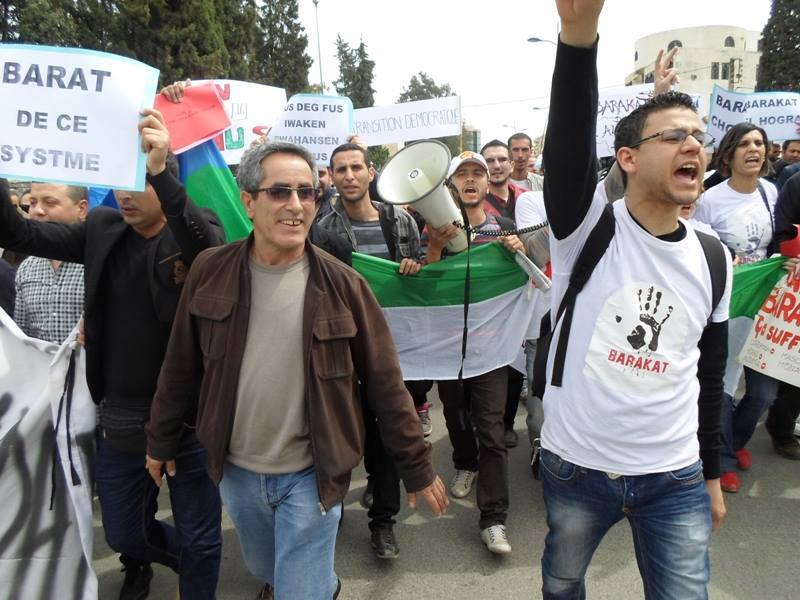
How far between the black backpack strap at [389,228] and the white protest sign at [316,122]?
7.45 ft

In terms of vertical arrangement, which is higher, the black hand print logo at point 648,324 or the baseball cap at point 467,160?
the baseball cap at point 467,160

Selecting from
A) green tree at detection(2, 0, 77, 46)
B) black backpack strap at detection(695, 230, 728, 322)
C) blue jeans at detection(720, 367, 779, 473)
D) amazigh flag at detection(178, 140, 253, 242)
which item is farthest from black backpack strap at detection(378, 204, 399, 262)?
green tree at detection(2, 0, 77, 46)

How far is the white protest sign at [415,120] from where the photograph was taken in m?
6.72

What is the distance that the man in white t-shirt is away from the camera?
1732 millimetres

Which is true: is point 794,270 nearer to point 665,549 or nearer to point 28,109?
point 665,549

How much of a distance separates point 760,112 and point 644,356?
18.6ft

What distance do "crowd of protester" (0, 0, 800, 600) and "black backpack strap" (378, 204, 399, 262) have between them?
45.4 inches

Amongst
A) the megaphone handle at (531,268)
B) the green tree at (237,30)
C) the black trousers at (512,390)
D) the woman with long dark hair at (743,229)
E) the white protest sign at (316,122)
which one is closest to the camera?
the megaphone handle at (531,268)

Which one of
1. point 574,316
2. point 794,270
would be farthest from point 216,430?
point 794,270

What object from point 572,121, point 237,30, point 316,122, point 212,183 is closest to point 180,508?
point 212,183

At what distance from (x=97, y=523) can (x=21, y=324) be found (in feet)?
4.58

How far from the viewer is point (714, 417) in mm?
1947

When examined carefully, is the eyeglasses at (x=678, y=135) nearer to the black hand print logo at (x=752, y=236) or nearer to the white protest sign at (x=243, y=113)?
the black hand print logo at (x=752, y=236)

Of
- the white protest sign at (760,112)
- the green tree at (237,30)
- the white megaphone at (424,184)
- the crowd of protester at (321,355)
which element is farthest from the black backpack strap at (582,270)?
the green tree at (237,30)
